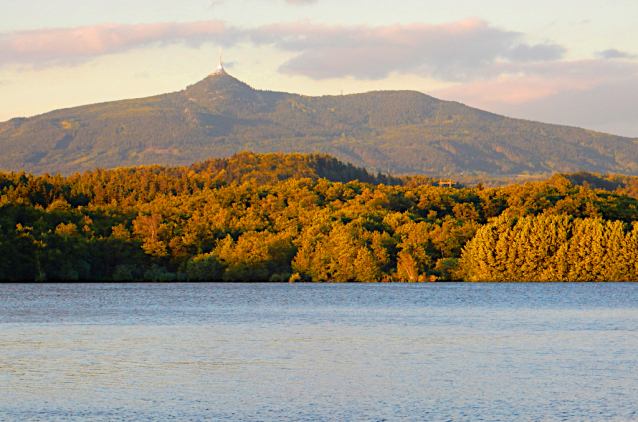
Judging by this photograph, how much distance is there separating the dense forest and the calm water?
49637 mm

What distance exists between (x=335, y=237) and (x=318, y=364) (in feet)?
306

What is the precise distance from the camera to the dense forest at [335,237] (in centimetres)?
11762

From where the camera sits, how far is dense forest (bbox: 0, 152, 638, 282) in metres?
118

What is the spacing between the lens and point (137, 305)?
7519 cm

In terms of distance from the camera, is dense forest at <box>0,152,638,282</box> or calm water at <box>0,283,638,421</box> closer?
calm water at <box>0,283,638,421</box>

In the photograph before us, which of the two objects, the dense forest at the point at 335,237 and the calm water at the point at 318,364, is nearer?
the calm water at the point at 318,364

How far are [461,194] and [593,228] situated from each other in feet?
103

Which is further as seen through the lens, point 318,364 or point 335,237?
point 335,237

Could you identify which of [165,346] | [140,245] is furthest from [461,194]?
[165,346]

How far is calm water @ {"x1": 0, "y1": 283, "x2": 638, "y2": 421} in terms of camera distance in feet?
75.2

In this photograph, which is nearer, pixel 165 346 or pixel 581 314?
pixel 165 346

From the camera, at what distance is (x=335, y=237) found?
124938 mm

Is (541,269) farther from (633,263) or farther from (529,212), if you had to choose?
(529,212)

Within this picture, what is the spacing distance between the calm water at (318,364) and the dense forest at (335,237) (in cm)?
4964
